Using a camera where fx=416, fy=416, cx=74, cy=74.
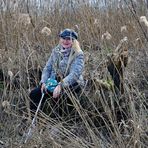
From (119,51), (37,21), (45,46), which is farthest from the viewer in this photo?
(37,21)

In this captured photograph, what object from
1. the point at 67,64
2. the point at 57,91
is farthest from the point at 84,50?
the point at 57,91

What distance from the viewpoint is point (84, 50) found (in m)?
4.99

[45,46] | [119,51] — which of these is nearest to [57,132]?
[119,51]

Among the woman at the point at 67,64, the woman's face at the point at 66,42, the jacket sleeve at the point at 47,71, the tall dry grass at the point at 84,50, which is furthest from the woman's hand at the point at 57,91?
the woman's face at the point at 66,42

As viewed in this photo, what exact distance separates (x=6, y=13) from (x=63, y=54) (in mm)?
1342

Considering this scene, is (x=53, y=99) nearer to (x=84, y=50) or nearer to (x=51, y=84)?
(x=51, y=84)

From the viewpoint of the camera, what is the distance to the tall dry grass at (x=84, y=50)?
116 inches

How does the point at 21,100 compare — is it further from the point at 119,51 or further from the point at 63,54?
the point at 119,51

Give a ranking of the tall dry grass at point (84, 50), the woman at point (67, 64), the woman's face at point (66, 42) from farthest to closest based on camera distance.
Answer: the woman's face at point (66, 42) → the woman at point (67, 64) → the tall dry grass at point (84, 50)

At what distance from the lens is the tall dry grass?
116 inches

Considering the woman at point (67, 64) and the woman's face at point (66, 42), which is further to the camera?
the woman's face at point (66, 42)

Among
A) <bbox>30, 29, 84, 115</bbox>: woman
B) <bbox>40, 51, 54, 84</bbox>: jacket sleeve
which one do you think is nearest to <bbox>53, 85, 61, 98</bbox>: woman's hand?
<bbox>30, 29, 84, 115</bbox>: woman

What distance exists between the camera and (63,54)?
392 centimetres

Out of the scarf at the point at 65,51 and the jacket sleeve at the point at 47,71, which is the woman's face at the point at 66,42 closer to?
the scarf at the point at 65,51
